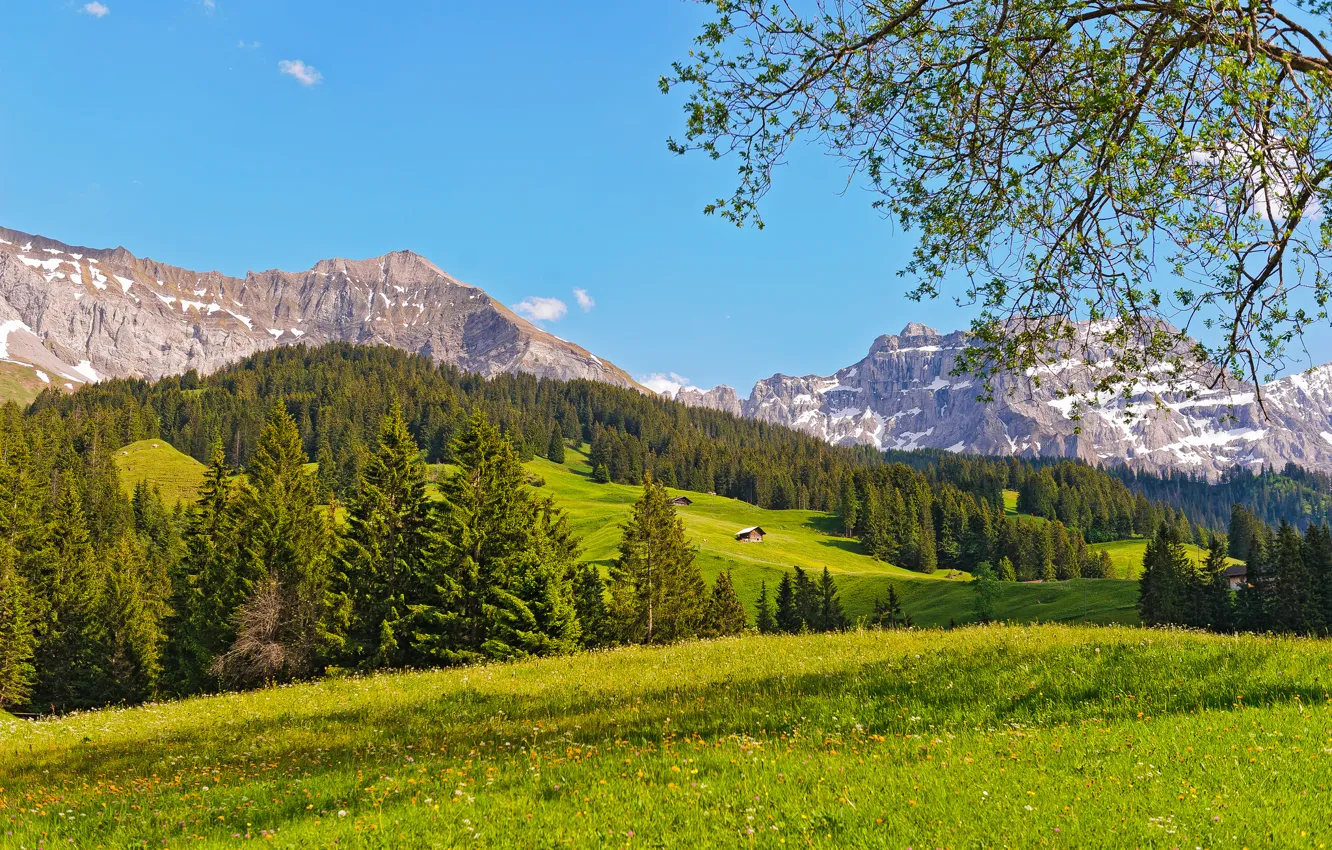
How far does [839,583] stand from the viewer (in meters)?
115

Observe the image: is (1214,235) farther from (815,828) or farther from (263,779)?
(263,779)

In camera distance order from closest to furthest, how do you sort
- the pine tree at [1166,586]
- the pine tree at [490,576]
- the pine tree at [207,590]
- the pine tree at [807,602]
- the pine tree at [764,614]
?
the pine tree at [490,576] → the pine tree at [207,590] → the pine tree at [1166,586] → the pine tree at [807,602] → the pine tree at [764,614]

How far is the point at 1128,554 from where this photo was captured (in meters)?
174

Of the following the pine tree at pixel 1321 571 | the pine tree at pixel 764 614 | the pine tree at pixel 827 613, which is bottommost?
the pine tree at pixel 764 614

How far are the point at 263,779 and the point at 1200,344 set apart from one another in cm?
1519

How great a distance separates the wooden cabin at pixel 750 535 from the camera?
14762 cm

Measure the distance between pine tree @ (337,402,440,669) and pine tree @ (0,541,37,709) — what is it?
1194 inches

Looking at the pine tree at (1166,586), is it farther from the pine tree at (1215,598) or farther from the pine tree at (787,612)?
the pine tree at (787,612)

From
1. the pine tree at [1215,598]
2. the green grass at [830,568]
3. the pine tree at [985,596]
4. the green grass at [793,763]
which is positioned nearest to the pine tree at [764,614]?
the green grass at [830,568]

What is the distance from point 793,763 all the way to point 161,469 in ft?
643

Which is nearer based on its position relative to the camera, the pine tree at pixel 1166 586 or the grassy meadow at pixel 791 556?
the pine tree at pixel 1166 586

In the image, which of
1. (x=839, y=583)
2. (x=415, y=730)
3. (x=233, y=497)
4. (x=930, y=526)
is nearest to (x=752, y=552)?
(x=839, y=583)

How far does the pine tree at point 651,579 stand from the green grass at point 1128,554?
132505 mm

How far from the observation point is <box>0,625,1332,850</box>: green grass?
6.75m
